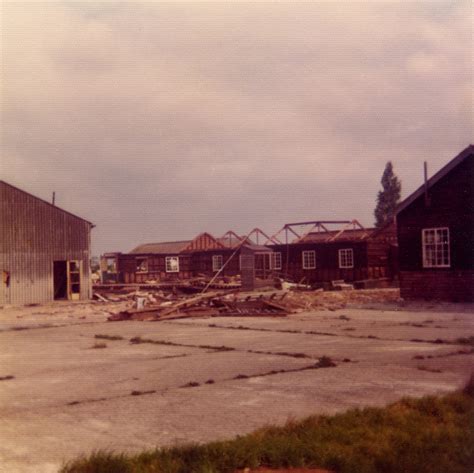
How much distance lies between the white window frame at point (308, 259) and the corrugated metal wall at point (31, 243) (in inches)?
662

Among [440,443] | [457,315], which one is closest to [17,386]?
[440,443]

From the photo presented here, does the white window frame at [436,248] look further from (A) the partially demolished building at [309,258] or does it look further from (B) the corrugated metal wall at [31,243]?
(B) the corrugated metal wall at [31,243]

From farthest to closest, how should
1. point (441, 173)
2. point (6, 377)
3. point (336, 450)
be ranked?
1. point (441, 173)
2. point (6, 377)
3. point (336, 450)

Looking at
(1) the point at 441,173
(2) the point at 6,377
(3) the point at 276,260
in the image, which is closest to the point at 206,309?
(1) the point at 441,173

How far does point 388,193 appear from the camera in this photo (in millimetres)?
79688

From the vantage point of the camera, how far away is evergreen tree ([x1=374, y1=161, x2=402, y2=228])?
3120 inches

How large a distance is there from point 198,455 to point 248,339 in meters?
9.51

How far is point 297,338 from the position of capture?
47.6 ft

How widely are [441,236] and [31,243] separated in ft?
72.2

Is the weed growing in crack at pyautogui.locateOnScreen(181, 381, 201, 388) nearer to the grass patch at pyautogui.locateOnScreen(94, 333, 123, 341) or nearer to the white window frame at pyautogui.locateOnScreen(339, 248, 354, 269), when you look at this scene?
the grass patch at pyautogui.locateOnScreen(94, 333, 123, 341)

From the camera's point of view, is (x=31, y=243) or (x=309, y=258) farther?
(x=309, y=258)

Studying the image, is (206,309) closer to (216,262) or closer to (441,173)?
(441,173)

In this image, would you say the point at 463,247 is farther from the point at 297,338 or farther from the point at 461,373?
the point at 461,373

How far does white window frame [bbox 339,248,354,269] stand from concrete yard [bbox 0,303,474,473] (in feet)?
86.1
